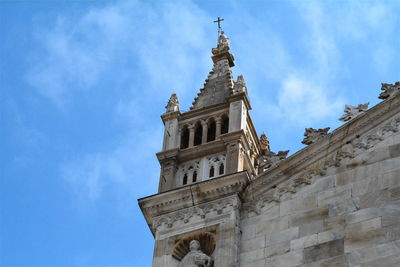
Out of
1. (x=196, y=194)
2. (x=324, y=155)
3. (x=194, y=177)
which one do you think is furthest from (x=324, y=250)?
(x=194, y=177)

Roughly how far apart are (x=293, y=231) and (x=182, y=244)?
215 cm

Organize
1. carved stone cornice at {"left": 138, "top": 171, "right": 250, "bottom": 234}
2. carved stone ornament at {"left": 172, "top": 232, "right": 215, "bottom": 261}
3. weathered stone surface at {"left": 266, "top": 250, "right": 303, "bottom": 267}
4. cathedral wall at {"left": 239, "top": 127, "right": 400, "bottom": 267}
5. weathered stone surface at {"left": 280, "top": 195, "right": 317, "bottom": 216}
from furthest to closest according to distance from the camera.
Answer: carved stone cornice at {"left": 138, "top": 171, "right": 250, "bottom": 234} → carved stone ornament at {"left": 172, "top": 232, "right": 215, "bottom": 261} → weathered stone surface at {"left": 280, "top": 195, "right": 317, "bottom": 216} → weathered stone surface at {"left": 266, "top": 250, "right": 303, "bottom": 267} → cathedral wall at {"left": 239, "top": 127, "right": 400, "bottom": 267}

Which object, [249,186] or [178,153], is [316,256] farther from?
[178,153]

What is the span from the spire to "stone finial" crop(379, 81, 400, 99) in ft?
11.6

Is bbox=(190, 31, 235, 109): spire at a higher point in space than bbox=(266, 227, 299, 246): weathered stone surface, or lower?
higher

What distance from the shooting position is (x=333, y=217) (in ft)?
53.4

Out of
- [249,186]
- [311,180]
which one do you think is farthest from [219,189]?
[311,180]

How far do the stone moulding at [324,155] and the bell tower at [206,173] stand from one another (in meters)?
0.37

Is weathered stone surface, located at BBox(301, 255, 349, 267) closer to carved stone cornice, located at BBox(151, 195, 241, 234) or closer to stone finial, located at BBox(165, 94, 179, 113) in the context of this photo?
→ carved stone cornice, located at BBox(151, 195, 241, 234)

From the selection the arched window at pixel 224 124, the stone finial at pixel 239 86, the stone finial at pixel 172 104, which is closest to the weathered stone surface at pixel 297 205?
the arched window at pixel 224 124

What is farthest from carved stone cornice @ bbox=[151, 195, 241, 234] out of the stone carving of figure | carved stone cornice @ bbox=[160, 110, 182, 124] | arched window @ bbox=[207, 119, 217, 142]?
carved stone cornice @ bbox=[160, 110, 182, 124]

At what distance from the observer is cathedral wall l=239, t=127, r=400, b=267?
50.9ft

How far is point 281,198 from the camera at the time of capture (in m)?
17.4

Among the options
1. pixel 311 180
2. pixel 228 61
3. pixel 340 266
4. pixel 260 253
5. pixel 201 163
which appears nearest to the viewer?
pixel 340 266
